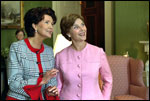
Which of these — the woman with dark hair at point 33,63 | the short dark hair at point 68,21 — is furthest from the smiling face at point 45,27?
the short dark hair at point 68,21

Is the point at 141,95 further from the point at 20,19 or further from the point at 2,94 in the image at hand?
the point at 20,19

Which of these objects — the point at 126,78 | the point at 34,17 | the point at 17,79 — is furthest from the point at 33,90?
the point at 126,78

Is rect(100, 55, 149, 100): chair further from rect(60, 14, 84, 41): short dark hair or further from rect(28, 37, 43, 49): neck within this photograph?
rect(28, 37, 43, 49): neck

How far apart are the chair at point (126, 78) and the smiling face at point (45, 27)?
231cm

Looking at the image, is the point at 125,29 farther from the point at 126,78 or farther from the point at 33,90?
the point at 33,90

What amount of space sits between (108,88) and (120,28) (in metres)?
3.73

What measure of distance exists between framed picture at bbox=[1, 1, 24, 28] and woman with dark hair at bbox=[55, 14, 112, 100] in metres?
4.96

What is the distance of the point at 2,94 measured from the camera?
5672 millimetres

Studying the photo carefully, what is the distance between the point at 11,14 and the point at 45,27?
17.1 ft

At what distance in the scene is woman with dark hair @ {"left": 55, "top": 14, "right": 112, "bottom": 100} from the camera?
168 cm

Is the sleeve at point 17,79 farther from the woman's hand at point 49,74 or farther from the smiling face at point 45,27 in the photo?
the smiling face at point 45,27

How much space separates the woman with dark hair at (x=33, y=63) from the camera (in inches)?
56.1

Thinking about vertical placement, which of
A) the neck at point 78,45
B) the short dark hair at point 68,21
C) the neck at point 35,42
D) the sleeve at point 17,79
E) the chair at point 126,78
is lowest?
the chair at point 126,78

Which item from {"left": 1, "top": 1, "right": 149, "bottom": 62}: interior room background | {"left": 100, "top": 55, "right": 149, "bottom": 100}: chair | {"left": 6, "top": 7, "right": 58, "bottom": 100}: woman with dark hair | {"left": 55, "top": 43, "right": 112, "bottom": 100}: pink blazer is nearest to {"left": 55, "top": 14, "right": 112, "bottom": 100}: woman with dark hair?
{"left": 55, "top": 43, "right": 112, "bottom": 100}: pink blazer
